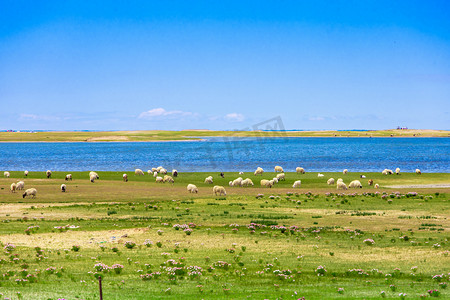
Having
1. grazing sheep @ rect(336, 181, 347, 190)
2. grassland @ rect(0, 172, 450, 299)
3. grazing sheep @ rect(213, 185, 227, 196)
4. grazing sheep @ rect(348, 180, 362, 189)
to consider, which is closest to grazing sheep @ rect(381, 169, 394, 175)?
grazing sheep @ rect(348, 180, 362, 189)

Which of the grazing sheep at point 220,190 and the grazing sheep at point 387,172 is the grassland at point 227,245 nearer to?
the grazing sheep at point 220,190

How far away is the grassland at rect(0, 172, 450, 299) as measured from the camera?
16.1m

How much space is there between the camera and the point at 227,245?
24.0m

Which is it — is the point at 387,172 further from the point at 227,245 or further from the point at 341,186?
the point at 227,245

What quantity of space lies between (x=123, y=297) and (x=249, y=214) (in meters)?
20.8

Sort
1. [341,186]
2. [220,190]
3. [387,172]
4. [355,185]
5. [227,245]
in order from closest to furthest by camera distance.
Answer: [227,245] → [220,190] → [341,186] → [355,185] → [387,172]

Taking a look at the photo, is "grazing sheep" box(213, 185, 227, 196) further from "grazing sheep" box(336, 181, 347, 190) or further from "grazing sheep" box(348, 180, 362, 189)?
"grazing sheep" box(348, 180, 362, 189)

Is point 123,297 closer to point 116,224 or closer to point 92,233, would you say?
point 92,233

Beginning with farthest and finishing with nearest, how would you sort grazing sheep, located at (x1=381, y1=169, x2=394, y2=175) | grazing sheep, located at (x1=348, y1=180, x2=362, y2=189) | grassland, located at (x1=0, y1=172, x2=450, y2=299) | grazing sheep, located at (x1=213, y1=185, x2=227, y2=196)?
grazing sheep, located at (x1=381, y1=169, x2=394, y2=175) < grazing sheep, located at (x1=348, y1=180, x2=362, y2=189) < grazing sheep, located at (x1=213, y1=185, x2=227, y2=196) < grassland, located at (x1=0, y1=172, x2=450, y2=299)

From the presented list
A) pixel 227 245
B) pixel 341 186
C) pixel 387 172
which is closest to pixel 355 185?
pixel 341 186

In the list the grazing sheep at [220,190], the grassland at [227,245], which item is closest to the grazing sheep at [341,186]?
the grassland at [227,245]

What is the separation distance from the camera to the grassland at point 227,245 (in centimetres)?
1614

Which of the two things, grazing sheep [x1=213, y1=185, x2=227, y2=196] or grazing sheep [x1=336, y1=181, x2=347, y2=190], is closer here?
grazing sheep [x1=213, y1=185, x2=227, y2=196]

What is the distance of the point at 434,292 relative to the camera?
14883mm
